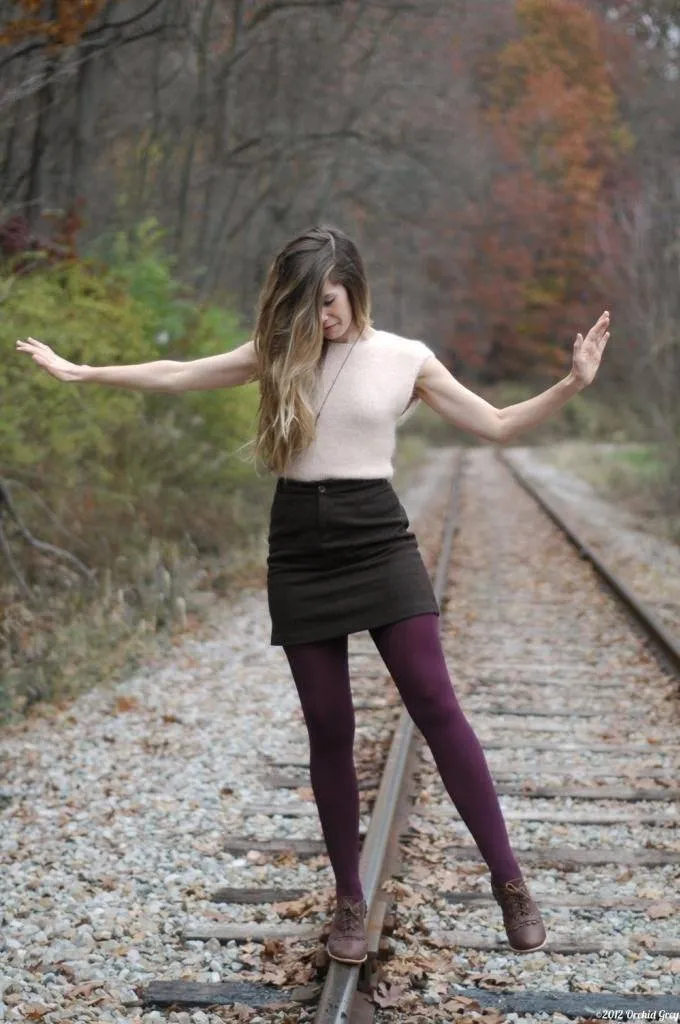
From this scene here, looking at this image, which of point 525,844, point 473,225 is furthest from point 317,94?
point 473,225

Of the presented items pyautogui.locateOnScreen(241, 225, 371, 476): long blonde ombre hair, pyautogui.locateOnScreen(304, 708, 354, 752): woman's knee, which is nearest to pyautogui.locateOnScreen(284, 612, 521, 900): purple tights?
pyautogui.locateOnScreen(304, 708, 354, 752): woman's knee

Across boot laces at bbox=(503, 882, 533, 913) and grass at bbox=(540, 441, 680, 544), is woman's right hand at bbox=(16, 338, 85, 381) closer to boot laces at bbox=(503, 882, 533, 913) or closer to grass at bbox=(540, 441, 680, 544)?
boot laces at bbox=(503, 882, 533, 913)

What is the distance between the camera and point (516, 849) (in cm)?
519

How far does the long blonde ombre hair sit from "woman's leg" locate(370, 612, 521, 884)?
1.85 feet

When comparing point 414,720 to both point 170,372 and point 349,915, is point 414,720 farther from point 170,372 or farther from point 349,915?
point 170,372

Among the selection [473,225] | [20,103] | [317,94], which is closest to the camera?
[20,103]

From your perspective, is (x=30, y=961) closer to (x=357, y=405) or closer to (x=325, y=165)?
(x=357, y=405)

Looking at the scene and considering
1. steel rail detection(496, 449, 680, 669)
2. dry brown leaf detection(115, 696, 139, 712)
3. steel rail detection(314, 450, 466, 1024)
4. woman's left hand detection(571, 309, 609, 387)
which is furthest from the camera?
steel rail detection(496, 449, 680, 669)

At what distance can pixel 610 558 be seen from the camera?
1451 cm

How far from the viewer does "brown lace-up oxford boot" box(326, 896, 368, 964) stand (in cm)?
386

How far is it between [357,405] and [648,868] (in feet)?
7.48

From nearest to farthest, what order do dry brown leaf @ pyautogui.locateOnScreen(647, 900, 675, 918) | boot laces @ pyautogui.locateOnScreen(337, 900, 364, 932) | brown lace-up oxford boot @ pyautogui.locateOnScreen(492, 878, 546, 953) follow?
brown lace-up oxford boot @ pyautogui.locateOnScreen(492, 878, 546, 953)
boot laces @ pyautogui.locateOnScreen(337, 900, 364, 932)
dry brown leaf @ pyautogui.locateOnScreen(647, 900, 675, 918)

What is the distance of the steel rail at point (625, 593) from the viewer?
878cm

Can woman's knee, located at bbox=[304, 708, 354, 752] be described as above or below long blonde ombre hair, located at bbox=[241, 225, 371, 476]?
below
